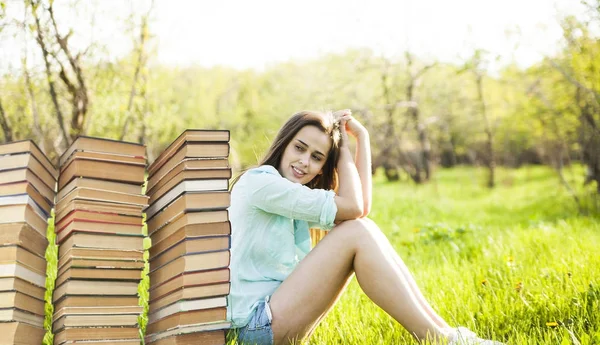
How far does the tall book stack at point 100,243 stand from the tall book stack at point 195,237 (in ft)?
0.41

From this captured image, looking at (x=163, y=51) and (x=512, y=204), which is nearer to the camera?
(x=163, y=51)

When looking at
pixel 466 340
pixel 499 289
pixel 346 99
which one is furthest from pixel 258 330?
pixel 346 99

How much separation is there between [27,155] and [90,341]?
0.76 metres

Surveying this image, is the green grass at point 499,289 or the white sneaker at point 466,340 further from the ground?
the green grass at point 499,289

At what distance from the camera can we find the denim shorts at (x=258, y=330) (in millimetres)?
2600

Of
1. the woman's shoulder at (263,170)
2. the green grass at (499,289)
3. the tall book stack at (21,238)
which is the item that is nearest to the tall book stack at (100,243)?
the tall book stack at (21,238)

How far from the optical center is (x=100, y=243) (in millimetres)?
2166

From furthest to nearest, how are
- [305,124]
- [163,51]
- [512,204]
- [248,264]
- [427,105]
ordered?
[427,105], [512,204], [163,51], [305,124], [248,264]

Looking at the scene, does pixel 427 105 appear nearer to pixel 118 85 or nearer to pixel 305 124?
pixel 118 85

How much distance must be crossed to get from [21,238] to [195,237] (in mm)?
643

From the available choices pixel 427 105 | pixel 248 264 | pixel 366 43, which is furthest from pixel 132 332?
pixel 427 105

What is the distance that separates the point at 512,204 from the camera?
11.2 metres

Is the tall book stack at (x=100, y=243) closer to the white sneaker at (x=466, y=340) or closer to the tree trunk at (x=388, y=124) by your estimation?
the white sneaker at (x=466, y=340)

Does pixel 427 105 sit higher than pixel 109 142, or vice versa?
pixel 427 105
